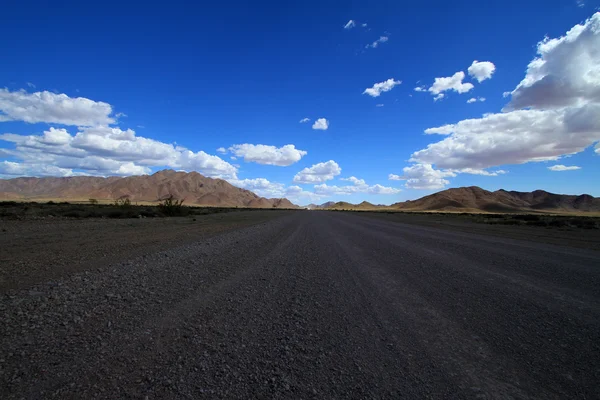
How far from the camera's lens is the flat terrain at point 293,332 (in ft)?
9.82

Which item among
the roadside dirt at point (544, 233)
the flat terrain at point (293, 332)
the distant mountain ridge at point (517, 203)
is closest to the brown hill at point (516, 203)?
the distant mountain ridge at point (517, 203)

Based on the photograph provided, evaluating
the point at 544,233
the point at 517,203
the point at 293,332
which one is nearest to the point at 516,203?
the point at 517,203

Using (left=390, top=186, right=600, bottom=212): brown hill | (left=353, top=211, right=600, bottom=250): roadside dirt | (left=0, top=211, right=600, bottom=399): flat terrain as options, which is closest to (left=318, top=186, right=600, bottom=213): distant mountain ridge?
(left=390, top=186, right=600, bottom=212): brown hill

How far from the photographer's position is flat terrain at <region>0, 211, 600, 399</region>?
2.99 meters

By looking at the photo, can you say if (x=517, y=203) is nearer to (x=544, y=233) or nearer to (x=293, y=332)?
(x=544, y=233)

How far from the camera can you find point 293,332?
426 centimetres

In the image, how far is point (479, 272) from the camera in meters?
8.39

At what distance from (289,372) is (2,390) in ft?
8.42

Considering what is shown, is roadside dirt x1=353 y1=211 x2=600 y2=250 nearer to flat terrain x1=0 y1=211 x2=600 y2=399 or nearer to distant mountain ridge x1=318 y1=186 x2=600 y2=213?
flat terrain x1=0 y1=211 x2=600 y2=399

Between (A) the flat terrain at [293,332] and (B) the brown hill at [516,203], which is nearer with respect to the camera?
(A) the flat terrain at [293,332]

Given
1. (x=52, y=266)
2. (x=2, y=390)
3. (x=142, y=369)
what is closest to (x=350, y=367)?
(x=142, y=369)

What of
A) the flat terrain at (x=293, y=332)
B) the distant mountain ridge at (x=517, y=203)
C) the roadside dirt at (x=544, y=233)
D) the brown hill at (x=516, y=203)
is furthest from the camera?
the brown hill at (x=516, y=203)

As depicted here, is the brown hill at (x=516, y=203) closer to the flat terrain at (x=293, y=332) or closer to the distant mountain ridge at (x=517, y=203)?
the distant mountain ridge at (x=517, y=203)

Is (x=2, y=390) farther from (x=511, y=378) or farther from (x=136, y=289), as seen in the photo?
(x=511, y=378)
